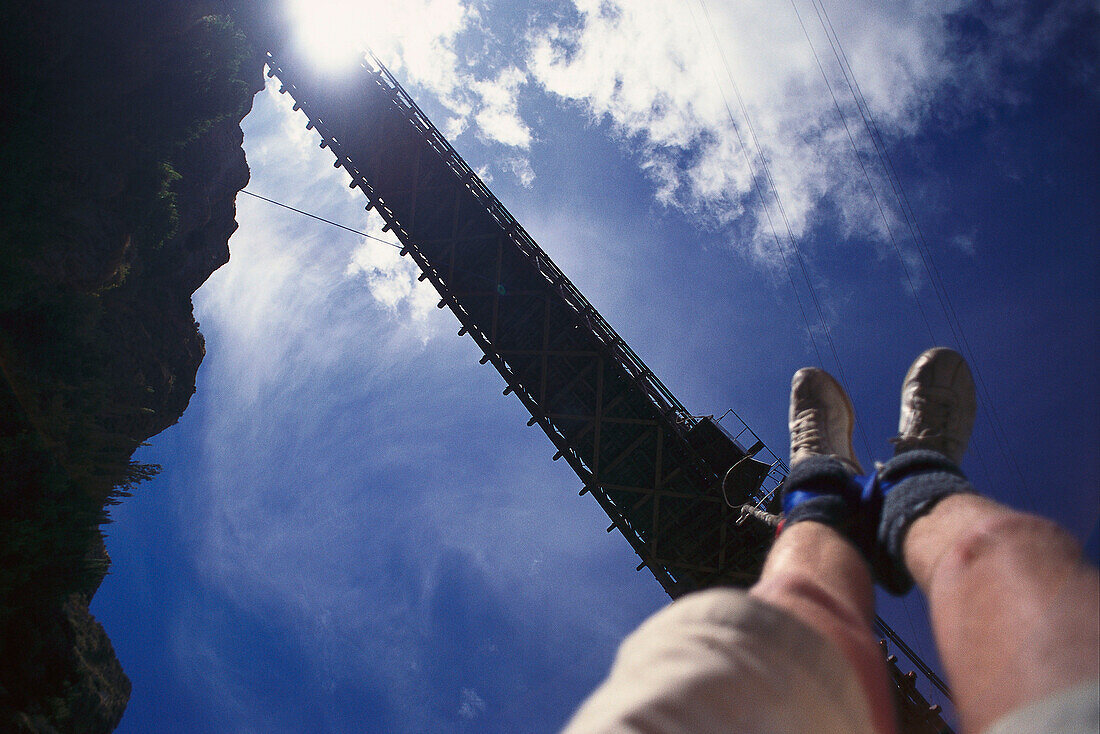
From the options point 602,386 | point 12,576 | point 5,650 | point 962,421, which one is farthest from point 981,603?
point 5,650

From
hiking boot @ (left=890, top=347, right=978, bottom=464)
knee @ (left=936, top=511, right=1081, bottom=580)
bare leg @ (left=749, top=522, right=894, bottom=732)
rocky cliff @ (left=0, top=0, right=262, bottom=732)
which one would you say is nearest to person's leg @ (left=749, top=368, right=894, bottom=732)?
bare leg @ (left=749, top=522, right=894, bottom=732)

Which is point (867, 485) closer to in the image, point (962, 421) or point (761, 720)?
point (962, 421)

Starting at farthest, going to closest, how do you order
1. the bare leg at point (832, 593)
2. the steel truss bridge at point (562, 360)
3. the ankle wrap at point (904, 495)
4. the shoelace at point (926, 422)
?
the steel truss bridge at point (562, 360)
the shoelace at point (926, 422)
the ankle wrap at point (904, 495)
the bare leg at point (832, 593)

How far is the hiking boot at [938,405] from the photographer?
2801 mm

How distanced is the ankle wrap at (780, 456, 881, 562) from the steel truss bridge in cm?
460

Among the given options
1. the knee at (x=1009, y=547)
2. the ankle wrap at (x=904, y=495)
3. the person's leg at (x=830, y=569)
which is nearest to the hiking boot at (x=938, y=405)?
the person's leg at (x=830, y=569)

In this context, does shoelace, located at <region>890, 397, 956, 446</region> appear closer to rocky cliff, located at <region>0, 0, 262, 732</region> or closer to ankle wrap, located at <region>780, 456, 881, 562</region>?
ankle wrap, located at <region>780, 456, 881, 562</region>

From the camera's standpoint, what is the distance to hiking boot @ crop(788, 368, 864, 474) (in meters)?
3.29

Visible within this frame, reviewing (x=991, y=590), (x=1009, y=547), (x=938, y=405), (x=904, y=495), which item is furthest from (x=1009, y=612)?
(x=938, y=405)

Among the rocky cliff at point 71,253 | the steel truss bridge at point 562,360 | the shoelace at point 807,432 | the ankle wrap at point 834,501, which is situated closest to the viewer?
the ankle wrap at point 834,501

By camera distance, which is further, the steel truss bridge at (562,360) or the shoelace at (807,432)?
the steel truss bridge at (562,360)

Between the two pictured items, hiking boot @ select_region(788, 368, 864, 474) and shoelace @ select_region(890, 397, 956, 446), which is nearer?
shoelace @ select_region(890, 397, 956, 446)

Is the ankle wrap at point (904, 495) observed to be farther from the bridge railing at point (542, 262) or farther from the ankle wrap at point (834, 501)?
the bridge railing at point (542, 262)

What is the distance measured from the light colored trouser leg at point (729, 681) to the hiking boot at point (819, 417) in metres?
2.59
